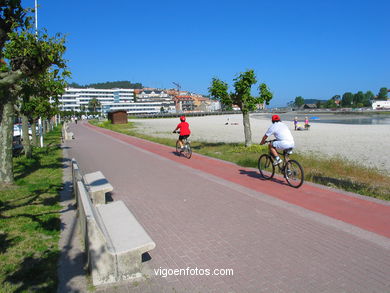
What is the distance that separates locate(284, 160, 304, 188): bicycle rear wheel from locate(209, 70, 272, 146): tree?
678 centimetres

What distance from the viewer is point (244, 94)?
548 inches

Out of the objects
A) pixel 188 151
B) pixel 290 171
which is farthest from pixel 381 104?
pixel 290 171

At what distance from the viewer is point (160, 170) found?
32.4 ft

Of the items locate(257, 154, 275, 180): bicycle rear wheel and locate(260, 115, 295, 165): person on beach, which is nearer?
locate(260, 115, 295, 165): person on beach

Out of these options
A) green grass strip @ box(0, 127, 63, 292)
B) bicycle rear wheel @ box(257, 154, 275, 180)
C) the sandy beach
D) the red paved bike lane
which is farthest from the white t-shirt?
green grass strip @ box(0, 127, 63, 292)

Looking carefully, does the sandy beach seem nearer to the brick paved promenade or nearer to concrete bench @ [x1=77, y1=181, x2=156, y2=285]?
the brick paved promenade

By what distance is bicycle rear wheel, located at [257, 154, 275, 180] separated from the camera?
8117 millimetres

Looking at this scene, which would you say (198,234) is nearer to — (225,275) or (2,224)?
(225,275)

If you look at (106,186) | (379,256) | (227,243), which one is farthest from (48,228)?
(379,256)

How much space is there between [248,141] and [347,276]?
10910 millimetres

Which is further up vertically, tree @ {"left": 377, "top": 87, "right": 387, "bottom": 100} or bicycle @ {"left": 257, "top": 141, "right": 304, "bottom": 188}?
tree @ {"left": 377, "top": 87, "right": 387, "bottom": 100}

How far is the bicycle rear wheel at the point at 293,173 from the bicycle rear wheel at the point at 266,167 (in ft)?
2.34

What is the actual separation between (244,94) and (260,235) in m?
10.2

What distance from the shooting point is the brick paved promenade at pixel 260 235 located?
330 centimetres
